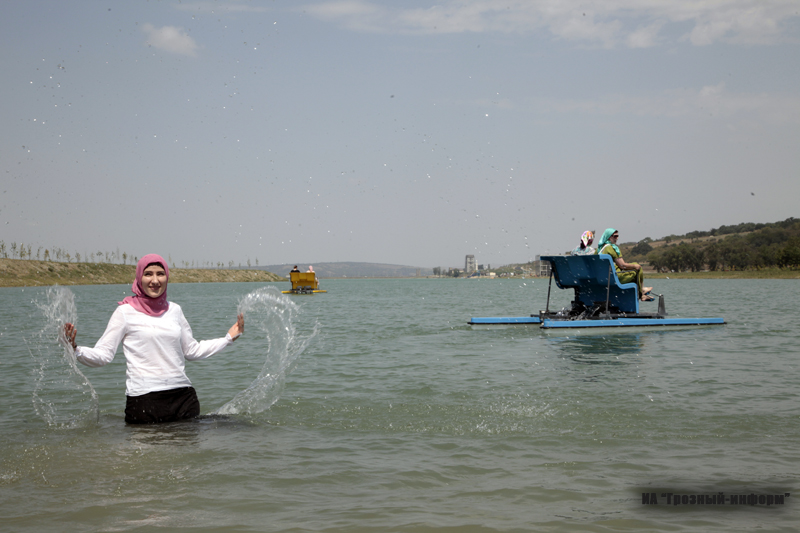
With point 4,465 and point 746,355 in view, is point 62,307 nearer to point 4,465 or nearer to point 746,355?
point 4,465

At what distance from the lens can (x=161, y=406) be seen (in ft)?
20.7

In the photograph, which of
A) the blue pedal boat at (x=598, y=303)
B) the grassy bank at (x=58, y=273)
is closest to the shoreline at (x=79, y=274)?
the grassy bank at (x=58, y=273)

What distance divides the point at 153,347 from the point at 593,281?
13949mm

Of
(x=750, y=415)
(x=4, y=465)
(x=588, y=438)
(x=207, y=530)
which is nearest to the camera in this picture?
(x=207, y=530)

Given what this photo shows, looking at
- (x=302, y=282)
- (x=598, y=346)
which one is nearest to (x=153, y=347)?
(x=598, y=346)

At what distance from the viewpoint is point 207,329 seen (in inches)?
952

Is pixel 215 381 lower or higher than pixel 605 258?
lower

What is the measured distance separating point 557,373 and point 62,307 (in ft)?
26.7

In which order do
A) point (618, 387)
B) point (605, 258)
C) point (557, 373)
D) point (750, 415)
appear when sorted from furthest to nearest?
point (605, 258) < point (557, 373) < point (618, 387) < point (750, 415)

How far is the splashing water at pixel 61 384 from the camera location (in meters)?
6.44

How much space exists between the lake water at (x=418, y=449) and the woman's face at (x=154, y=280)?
1381 mm

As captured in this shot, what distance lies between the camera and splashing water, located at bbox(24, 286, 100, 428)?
6.44 metres

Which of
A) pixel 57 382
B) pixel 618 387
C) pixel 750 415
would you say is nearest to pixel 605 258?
pixel 618 387

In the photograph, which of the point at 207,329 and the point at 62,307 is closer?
the point at 62,307
